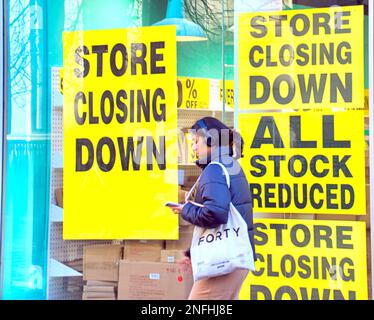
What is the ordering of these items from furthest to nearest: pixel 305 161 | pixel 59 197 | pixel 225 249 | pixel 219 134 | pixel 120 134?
pixel 59 197 → pixel 120 134 → pixel 305 161 → pixel 219 134 → pixel 225 249

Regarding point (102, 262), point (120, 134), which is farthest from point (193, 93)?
point (102, 262)

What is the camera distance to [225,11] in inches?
226

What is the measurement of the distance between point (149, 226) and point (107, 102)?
949 millimetres

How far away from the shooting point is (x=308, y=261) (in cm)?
552

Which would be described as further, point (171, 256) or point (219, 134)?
point (171, 256)

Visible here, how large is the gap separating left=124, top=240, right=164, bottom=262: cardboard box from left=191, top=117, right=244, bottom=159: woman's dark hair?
0.85 metres

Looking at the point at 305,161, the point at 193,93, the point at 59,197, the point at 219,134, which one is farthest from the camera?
the point at 59,197

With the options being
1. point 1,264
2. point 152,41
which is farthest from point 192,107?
point 1,264

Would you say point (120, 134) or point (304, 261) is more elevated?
point (120, 134)

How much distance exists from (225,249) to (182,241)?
81 cm

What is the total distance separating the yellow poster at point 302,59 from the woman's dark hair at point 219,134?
0.23 m

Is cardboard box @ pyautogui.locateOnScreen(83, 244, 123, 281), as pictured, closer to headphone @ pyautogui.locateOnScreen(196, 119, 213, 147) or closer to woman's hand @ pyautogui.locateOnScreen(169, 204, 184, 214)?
woman's hand @ pyautogui.locateOnScreen(169, 204, 184, 214)

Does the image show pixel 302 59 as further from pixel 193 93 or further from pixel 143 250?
pixel 143 250

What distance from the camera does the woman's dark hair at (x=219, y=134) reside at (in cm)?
536
